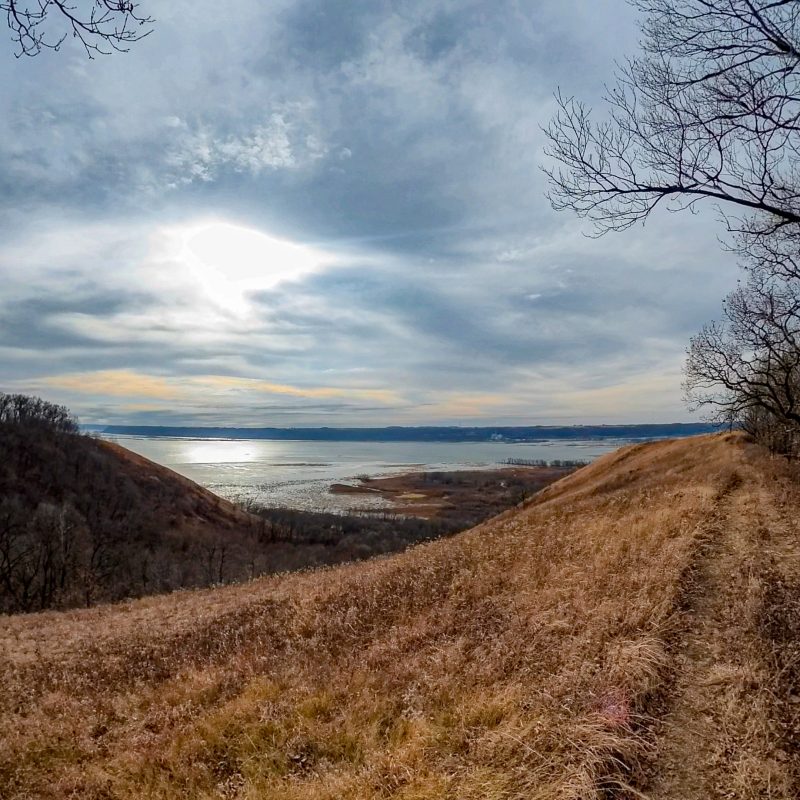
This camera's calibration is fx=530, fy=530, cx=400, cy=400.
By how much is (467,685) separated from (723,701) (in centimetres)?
282

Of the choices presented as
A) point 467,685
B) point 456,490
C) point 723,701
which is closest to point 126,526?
point 456,490

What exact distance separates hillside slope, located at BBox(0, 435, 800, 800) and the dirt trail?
23 mm

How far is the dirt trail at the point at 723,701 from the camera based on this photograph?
4.40 m

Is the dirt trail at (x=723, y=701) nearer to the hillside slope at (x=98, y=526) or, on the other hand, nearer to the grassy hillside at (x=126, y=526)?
the grassy hillside at (x=126, y=526)

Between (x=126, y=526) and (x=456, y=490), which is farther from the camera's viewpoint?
(x=456, y=490)

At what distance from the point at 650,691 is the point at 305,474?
186 metres

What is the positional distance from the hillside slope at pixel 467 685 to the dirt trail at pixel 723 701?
23mm

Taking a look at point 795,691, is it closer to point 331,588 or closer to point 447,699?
point 447,699

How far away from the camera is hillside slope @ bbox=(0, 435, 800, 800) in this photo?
16.0 feet

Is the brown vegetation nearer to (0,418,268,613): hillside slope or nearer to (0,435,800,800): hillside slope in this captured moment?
(0,418,268,613): hillside slope

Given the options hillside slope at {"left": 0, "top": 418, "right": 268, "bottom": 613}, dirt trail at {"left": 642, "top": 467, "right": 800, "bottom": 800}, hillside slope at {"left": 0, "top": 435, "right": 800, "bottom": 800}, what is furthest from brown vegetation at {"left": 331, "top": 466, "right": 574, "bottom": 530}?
dirt trail at {"left": 642, "top": 467, "right": 800, "bottom": 800}

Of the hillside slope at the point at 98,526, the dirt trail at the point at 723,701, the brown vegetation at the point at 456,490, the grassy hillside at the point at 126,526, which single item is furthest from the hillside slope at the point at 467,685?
the brown vegetation at the point at 456,490

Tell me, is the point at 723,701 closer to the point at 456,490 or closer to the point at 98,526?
the point at 98,526

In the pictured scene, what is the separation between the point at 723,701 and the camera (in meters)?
5.37
